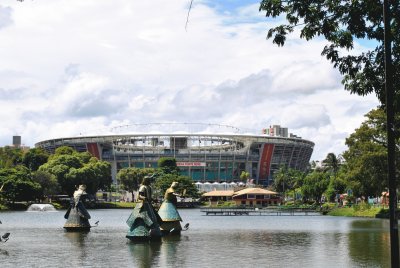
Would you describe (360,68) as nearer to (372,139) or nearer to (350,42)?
(350,42)

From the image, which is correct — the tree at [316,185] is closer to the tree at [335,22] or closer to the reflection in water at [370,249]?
the reflection in water at [370,249]

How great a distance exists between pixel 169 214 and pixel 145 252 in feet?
37.0

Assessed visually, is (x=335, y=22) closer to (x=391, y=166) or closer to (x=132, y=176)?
(x=391, y=166)

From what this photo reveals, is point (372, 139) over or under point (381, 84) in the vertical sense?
over

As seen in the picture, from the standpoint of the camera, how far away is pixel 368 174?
238 feet

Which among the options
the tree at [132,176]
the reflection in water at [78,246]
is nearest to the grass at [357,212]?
the reflection in water at [78,246]

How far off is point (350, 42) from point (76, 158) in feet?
396

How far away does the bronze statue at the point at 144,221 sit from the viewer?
3497 centimetres

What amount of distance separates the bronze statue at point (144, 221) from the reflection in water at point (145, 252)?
46 cm

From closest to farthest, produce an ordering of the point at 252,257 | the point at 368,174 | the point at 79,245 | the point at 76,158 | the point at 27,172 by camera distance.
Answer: the point at 252,257 < the point at 79,245 < the point at 368,174 < the point at 27,172 < the point at 76,158

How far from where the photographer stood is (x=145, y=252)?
3020 centimetres

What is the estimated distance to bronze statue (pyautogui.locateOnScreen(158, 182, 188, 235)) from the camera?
Result: 4094 cm

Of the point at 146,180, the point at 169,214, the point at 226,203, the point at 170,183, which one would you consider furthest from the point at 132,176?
the point at 146,180

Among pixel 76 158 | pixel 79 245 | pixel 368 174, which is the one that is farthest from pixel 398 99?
pixel 76 158
